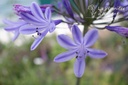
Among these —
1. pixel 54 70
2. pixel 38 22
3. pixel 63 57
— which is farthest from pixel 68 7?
pixel 54 70

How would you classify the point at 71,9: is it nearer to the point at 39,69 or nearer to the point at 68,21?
the point at 68,21

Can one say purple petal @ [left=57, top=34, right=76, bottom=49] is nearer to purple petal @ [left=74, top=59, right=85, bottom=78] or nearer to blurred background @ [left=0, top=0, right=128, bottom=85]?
purple petal @ [left=74, top=59, right=85, bottom=78]

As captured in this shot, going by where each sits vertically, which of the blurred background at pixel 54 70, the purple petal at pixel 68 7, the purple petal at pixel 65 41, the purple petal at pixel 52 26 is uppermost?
the purple petal at pixel 68 7

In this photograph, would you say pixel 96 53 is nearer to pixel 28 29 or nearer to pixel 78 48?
pixel 78 48

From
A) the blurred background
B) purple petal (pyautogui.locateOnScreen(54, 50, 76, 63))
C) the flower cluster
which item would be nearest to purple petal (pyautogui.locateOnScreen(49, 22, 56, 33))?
the flower cluster

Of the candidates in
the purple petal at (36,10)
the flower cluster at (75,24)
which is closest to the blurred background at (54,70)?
the flower cluster at (75,24)

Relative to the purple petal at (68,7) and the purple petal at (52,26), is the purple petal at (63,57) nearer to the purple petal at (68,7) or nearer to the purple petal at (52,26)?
the purple petal at (52,26)

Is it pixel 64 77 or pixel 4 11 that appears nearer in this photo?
pixel 64 77

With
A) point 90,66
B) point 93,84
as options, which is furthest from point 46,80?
point 90,66
